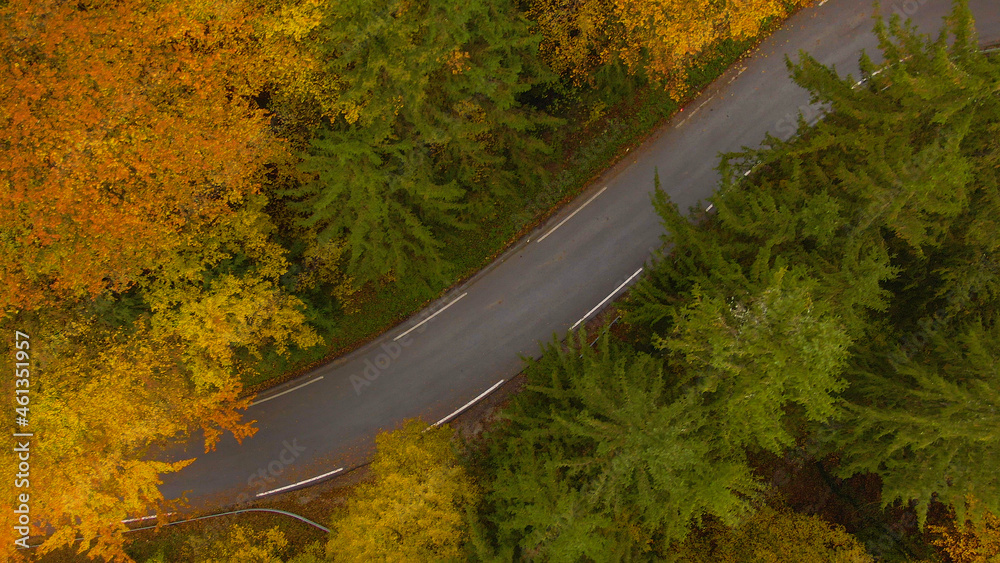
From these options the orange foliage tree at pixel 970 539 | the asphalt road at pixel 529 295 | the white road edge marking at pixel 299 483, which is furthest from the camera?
the white road edge marking at pixel 299 483

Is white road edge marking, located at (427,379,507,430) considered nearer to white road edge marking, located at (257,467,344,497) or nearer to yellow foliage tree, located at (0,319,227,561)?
A: white road edge marking, located at (257,467,344,497)

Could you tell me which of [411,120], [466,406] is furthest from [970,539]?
[411,120]

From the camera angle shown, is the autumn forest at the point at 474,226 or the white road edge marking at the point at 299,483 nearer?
the autumn forest at the point at 474,226

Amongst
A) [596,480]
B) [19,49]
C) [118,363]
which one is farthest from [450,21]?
[118,363]

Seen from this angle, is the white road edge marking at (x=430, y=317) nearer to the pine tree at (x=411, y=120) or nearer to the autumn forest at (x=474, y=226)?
the autumn forest at (x=474, y=226)

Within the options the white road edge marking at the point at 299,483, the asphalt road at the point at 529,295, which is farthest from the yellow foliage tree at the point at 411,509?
the white road edge marking at the point at 299,483

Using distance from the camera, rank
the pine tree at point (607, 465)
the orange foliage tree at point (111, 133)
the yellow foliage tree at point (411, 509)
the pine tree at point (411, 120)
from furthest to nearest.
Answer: the yellow foliage tree at point (411, 509)
the pine tree at point (411, 120)
the orange foliage tree at point (111, 133)
the pine tree at point (607, 465)

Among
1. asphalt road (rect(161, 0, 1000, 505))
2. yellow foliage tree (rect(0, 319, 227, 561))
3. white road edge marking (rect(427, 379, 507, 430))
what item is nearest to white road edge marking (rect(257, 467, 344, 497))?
asphalt road (rect(161, 0, 1000, 505))
